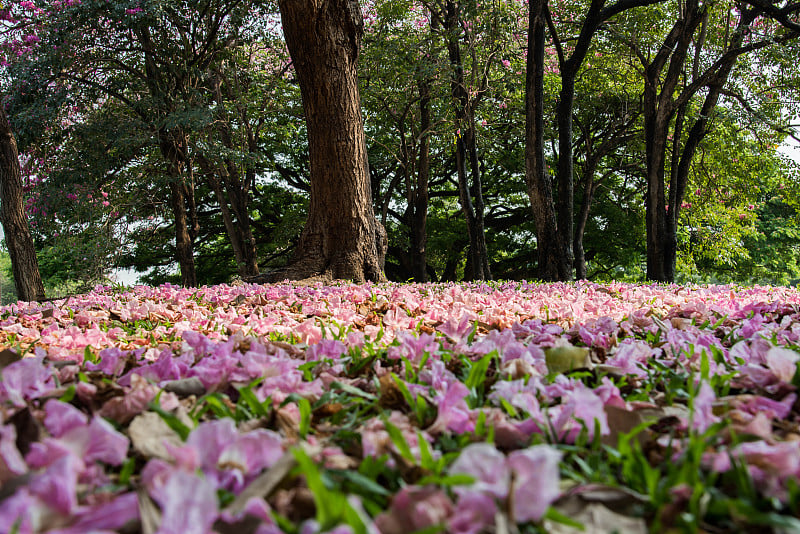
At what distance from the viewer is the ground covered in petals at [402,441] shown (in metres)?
0.63

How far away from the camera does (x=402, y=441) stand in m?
0.82

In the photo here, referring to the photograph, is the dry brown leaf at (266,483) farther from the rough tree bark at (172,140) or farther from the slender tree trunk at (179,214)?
Result: the slender tree trunk at (179,214)

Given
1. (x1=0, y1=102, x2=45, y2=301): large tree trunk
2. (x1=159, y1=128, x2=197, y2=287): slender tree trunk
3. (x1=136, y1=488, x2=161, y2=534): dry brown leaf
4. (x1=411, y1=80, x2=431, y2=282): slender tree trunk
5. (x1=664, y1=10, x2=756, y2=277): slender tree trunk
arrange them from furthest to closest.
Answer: (x1=411, y1=80, x2=431, y2=282): slender tree trunk
(x1=159, y1=128, x2=197, y2=287): slender tree trunk
(x1=664, y1=10, x2=756, y2=277): slender tree trunk
(x1=0, y1=102, x2=45, y2=301): large tree trunk
(x1=136, y1=488, x2=161, y2=534): dry brown leaf

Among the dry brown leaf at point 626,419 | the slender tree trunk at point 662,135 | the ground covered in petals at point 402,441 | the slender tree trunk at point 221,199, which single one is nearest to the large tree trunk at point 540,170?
the slender tree trunk at point 662,135

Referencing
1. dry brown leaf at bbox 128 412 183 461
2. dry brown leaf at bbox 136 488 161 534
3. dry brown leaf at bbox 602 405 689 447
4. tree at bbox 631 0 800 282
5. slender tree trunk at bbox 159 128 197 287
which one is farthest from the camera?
slender tree trunk at bbox 159 128 197 287

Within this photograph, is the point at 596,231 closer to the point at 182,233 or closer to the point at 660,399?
the point at 182,233

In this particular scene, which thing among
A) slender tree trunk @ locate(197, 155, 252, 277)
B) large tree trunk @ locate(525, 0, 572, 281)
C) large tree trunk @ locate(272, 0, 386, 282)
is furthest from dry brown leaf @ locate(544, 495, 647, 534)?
slender tree trunk @ locate(197, 155, 252, 277)

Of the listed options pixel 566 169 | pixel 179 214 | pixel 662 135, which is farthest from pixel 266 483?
pixel 179 214

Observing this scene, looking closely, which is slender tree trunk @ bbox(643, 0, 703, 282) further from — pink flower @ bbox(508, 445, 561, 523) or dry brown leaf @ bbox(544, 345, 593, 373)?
pink flower @ bbox(508, 445, 561, 523)

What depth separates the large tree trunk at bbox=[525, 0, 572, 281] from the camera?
8000mm

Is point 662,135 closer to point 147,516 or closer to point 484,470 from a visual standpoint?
point 484,470

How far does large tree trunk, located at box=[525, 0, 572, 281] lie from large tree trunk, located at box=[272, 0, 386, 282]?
3548mm

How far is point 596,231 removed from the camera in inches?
747

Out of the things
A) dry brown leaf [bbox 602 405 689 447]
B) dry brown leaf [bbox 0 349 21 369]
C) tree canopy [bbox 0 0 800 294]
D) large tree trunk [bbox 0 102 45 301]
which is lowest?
dry brown leaf [bbox 602 405 689 447]
